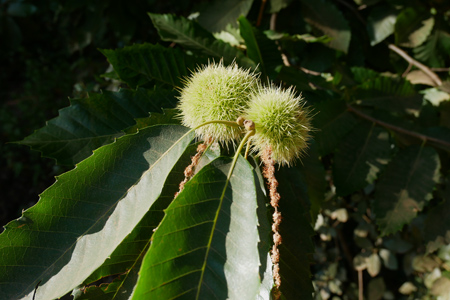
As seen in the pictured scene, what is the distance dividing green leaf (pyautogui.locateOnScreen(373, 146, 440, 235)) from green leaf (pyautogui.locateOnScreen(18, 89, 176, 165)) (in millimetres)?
887

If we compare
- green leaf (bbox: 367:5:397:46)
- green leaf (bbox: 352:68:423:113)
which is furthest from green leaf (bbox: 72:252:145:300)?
green leaf (bbox: 367:5:397:46)

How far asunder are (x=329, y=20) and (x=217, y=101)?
41.9 inches

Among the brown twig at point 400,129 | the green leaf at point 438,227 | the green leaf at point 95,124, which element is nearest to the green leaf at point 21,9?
the green leaf at point 95,124

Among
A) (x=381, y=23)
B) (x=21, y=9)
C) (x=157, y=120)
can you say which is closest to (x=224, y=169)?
(x=157, y=120)

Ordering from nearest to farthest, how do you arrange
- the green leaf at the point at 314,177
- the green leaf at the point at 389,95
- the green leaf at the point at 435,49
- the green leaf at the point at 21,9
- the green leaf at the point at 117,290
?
the green leaf at the point at 117,290 < the green leaf at the point at 314,177 < the green leaf at the point at 389,95 < the green leaf at the point at 435,49 < the green leaf at the point at 21,9

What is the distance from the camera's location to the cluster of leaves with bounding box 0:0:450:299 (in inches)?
25.7

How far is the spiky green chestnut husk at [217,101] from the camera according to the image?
812mm

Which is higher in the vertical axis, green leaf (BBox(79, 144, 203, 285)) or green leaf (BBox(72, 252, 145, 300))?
green leaf (BBox(79, 144, 203, 285))

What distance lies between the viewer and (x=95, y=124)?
101 cm

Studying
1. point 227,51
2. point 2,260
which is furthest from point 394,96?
point 2,260

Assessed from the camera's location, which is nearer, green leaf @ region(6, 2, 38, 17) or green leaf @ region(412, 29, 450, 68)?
green leaf @ region(412, 29, 450, 68)

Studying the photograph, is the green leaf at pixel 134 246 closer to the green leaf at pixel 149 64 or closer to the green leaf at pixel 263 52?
the green leaf at pixel 149 64

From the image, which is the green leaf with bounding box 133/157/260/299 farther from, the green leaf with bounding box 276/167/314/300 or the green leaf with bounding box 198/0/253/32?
the green leaf with bounding box 198/0/253/32

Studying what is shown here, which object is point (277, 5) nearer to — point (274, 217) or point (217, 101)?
point (217, 101)
